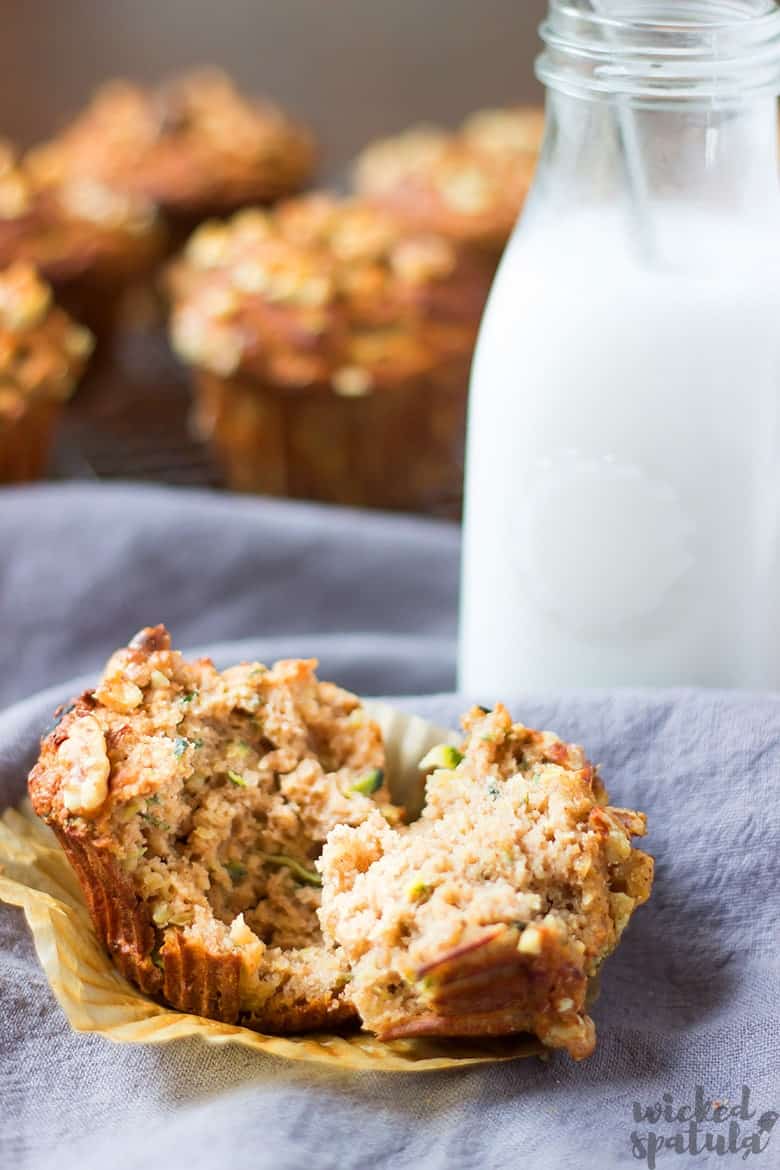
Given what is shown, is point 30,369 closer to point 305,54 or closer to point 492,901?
point 492,901

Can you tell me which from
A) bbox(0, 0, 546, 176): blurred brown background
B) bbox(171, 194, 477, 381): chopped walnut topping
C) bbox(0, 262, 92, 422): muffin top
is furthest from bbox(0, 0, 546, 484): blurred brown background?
bbox(0, 262, 92, 422): muffin top

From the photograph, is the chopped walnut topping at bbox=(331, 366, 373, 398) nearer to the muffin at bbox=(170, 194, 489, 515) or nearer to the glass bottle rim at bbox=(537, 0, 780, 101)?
the muffin at bbox=(170, 194, 489, 515)

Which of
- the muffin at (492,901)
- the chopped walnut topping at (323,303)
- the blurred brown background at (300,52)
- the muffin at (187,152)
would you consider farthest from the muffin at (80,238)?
the muffin at (492,901)

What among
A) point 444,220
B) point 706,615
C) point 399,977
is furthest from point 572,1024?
point 444,220

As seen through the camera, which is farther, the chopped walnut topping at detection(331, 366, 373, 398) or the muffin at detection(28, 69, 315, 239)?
the muffin at detection(28, 69, 315, 239)

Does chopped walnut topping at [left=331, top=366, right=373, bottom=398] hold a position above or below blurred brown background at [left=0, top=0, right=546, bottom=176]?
below

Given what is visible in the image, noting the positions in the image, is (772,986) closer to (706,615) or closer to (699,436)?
(706,615)

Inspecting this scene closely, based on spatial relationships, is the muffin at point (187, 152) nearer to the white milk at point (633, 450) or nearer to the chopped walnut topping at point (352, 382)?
the chopped walnut topping at point (352, 382)
